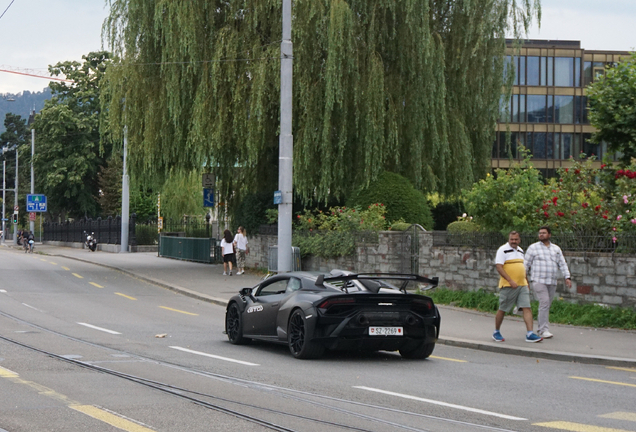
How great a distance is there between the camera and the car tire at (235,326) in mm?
12938

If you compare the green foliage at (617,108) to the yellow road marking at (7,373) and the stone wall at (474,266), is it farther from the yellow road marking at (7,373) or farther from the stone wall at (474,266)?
the yellow road marking at (7,373)

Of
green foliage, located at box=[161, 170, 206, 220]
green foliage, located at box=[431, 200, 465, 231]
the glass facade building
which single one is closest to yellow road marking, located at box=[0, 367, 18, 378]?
green foliage, located at box=[431, 200, 465, 231]

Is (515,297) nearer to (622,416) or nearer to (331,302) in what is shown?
(331,302)

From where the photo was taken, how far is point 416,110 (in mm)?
26484

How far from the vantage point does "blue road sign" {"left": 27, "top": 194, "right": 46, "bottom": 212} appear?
72188 millimetres

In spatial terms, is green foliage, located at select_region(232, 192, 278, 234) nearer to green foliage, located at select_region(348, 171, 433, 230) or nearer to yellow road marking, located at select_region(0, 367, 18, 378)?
green foliage, located at select_region(348, 171, 433, 230)

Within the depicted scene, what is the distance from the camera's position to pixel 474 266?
18906mm

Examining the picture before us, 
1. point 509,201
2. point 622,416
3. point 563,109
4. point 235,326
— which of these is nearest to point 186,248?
point 509,201

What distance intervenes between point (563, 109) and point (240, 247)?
170 ft

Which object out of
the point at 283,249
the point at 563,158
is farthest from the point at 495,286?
the point at 563,158

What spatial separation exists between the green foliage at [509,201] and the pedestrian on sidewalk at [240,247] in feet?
38.3

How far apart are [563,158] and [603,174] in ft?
186

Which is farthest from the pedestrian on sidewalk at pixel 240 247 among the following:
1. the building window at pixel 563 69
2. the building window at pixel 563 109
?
the building window at pixel 563 69

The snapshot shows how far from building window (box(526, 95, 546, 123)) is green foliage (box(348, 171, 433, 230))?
50.5m
